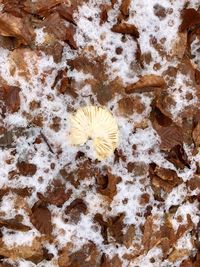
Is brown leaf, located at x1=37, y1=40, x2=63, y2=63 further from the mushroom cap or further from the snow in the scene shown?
the mushroom cap

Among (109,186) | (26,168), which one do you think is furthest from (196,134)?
(26,168)

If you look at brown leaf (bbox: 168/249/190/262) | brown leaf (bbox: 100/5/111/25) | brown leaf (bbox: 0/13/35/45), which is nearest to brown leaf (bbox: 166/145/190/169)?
brown leaf (bbox: 168/249/190/262)

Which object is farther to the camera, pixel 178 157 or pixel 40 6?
pixel 178 157

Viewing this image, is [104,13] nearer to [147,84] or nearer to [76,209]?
[147,84]

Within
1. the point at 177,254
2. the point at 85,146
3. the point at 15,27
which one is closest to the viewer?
the point at 15,27

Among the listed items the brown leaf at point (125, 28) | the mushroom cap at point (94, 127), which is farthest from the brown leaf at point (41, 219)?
the brown leaf at point (125, 28)

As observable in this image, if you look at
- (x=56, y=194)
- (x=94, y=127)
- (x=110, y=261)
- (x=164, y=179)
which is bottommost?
(x=110, y=261)

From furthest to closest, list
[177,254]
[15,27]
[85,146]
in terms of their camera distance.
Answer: [177,254], [85,146], [15,27]
